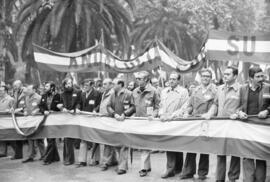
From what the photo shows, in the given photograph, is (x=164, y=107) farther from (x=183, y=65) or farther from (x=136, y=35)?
(x=136, y=35)

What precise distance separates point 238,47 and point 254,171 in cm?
215

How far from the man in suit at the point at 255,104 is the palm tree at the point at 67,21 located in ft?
35.7

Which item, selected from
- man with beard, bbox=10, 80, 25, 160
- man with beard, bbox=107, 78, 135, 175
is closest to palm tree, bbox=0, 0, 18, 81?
man with beard, bbox=10, 80, 25, 160

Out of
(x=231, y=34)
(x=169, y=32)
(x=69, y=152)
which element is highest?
(x=169, y=32)

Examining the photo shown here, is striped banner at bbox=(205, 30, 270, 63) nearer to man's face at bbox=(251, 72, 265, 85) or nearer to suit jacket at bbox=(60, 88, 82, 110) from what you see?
man's face at bbox=(251, 72, 265, 85)

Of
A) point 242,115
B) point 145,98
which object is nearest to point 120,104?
point 145,98

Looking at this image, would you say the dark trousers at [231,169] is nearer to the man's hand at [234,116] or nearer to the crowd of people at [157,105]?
the crowd of people at [157,105]

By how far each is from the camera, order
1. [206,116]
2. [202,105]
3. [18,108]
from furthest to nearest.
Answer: [18,108] → [202,105] → [206,116]

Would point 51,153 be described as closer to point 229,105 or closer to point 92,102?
point 92,102

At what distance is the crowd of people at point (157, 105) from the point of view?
7156 mm

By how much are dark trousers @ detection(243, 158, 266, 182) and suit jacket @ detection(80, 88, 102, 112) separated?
4.46 m

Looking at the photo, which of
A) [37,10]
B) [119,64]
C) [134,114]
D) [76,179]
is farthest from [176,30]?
[76,179]

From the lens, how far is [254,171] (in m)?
7.18

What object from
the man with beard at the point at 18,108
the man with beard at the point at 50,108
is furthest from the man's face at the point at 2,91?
the man with beard at the point at 50,108
